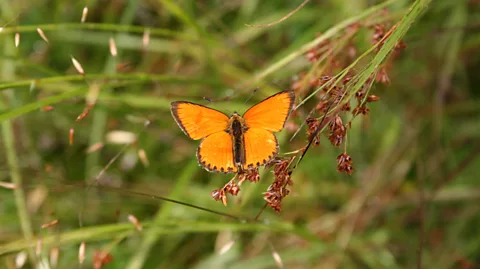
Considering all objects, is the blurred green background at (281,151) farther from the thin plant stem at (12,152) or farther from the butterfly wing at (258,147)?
the butterfly wing at (258,147)

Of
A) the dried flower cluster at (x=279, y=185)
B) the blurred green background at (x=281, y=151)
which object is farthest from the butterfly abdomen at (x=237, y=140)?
the blurred green background at (x=281, y=151)

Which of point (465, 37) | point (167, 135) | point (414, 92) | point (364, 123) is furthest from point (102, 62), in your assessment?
point (465, 37)

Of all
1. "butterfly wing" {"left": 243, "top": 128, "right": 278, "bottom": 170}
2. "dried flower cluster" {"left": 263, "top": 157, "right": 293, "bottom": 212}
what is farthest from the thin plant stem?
"dried flower cluster" {"left": 263, "top": 157, "right": 293, "bottom": 212}

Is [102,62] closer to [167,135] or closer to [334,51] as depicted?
[167,135]

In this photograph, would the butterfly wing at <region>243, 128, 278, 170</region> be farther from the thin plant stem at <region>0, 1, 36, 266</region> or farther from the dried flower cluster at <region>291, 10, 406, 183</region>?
the thin plant stem at <region>0, 1, 36, 266</region>

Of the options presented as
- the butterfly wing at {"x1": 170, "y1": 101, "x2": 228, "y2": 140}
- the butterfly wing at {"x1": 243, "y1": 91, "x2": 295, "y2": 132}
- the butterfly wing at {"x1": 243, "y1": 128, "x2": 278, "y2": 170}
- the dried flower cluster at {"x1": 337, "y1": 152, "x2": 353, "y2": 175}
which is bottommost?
the dried flower cluster at {"x1": 337, "y1": 152, "x2": 353, "y2": 175}

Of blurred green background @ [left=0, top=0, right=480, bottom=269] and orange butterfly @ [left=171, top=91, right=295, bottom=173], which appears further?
blurred green background @ [left=0, top=0, right=480, bottom=269]

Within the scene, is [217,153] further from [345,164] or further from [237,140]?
[345,164]
